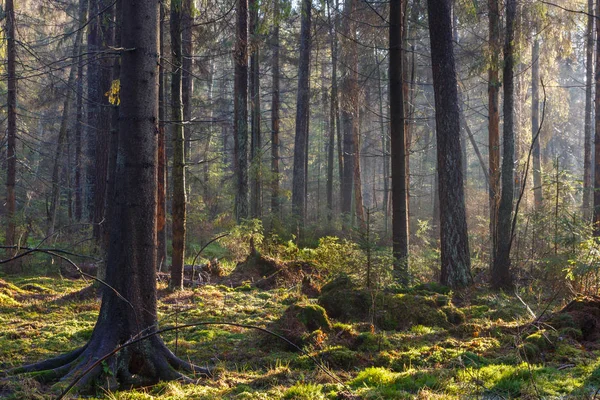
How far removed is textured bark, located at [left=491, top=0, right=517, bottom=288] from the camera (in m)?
10.9

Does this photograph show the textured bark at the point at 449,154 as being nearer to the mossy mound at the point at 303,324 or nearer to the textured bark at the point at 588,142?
the mossy mound at the point at 303,324

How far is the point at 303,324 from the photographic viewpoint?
6.45m

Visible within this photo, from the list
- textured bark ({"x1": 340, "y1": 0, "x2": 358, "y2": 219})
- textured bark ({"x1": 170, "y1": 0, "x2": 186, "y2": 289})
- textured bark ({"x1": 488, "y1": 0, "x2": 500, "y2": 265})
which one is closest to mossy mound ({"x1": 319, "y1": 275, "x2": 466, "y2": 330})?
textured bark ({"x1": 170, "y1": 0, "x2": 186, "y2": 289})

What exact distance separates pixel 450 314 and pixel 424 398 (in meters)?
3.38

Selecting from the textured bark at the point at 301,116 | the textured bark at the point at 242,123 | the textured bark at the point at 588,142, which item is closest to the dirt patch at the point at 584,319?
the textured bark at the point at 242,123

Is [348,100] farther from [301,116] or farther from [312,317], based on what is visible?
[312,317]

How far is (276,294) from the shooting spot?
9.98m

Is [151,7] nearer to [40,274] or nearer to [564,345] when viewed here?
[564,345]

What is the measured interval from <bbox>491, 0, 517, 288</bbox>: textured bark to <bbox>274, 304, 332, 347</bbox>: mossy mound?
227 inches

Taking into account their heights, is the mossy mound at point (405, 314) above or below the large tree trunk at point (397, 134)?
below

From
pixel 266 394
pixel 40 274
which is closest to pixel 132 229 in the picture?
pixel 266 394

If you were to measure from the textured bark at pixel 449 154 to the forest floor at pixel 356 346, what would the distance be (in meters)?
0.74

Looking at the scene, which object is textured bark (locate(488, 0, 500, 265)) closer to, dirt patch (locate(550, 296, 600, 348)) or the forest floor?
the forest floor

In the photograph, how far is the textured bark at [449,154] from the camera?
10047 mm
